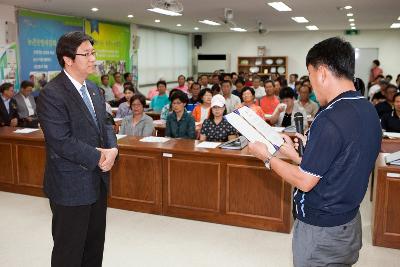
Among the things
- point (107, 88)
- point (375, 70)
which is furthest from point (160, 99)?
point (375, 70)

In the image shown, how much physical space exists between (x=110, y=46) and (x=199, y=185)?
7988 millimetres

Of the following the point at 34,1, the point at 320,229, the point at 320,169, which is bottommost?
the point at 320,229

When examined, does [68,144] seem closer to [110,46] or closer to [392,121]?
[392,121]

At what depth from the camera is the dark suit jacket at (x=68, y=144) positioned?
2.01m

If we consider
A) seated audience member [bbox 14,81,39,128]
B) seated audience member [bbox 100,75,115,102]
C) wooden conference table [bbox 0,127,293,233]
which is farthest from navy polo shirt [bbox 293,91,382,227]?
seated audience member [bbox 100,75,115,102]

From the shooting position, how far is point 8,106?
6953 mm

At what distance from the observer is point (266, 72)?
15.6 meters

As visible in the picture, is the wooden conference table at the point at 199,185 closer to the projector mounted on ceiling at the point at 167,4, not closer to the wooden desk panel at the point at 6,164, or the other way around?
the wooden desk panel at the point at 6,164

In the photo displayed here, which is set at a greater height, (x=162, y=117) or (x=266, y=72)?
(x=266, y=72)

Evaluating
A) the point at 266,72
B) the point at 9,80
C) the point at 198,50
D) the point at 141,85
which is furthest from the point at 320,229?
the point at 198,50

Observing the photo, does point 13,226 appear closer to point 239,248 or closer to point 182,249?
point 182,249

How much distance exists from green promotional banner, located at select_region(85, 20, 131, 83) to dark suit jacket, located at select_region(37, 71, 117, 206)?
8.25 m

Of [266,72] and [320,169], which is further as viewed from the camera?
[266,72]

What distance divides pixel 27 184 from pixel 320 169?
4.38m
